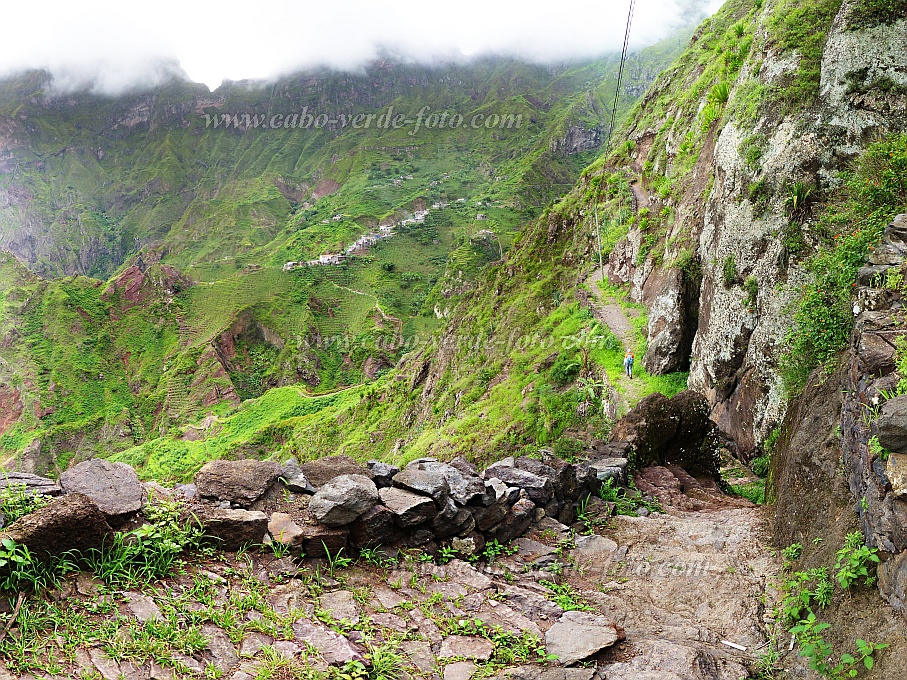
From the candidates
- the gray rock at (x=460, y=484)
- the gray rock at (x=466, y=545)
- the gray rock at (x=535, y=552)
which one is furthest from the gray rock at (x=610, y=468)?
the gray rock at (x=466, y=545)

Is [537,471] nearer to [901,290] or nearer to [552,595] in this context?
[552,595]

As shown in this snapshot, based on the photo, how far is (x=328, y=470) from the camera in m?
6.62

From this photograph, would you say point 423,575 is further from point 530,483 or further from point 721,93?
point 721,93

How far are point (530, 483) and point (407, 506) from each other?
7.60ft

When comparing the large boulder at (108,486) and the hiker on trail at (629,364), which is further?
the hiker on trail at (629,364)

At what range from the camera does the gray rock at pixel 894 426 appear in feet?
13.6

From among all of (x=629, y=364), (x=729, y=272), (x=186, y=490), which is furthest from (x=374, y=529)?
(x=629, y=364)

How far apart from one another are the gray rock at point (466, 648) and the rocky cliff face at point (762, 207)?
10.6 meters

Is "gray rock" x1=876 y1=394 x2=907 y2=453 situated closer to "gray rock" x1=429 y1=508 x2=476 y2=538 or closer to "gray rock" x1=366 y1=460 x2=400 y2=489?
"gray rock" x1=429 y1=508 x2=476 y2=538

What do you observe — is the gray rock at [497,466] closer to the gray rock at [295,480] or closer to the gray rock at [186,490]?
the gray rock at [295,480]

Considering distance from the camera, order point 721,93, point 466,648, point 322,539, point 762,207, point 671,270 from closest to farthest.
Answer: point 466,648
point 322,539
point 762,207
point 671,270
point 721,93

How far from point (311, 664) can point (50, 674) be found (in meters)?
1.66

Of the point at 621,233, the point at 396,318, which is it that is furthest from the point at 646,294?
the point at 396,318

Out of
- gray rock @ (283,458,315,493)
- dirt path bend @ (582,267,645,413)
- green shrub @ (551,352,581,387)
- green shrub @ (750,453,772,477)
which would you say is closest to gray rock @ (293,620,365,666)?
gray rock @ (283,458,315,493)
